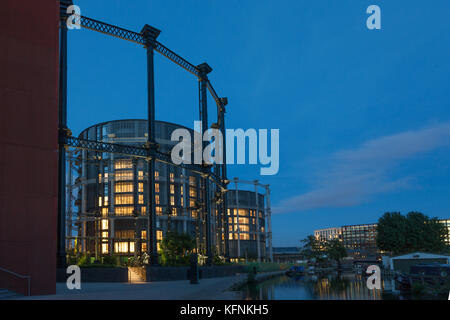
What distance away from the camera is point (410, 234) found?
252ft

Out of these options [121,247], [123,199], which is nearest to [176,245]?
[121,247]

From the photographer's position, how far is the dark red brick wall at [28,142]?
2056 cm

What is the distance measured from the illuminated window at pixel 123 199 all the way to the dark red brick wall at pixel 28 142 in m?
82.2

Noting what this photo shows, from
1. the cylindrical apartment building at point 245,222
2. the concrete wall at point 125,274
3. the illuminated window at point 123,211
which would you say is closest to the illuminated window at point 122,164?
the illuminated window at point 123,211

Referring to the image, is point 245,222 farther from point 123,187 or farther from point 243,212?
point 123,187

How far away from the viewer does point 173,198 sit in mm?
106188

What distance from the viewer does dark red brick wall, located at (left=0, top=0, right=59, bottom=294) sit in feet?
67.5

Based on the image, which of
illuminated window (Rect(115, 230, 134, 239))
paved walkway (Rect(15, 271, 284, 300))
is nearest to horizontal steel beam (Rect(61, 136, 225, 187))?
paved walkway (Rect(15, 271, 284, 300))

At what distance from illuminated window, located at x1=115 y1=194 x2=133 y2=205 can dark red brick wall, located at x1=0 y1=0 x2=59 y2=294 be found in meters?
82.2

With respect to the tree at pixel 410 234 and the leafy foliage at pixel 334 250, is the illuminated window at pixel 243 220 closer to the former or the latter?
the leafy foliage at pixel 334 250
